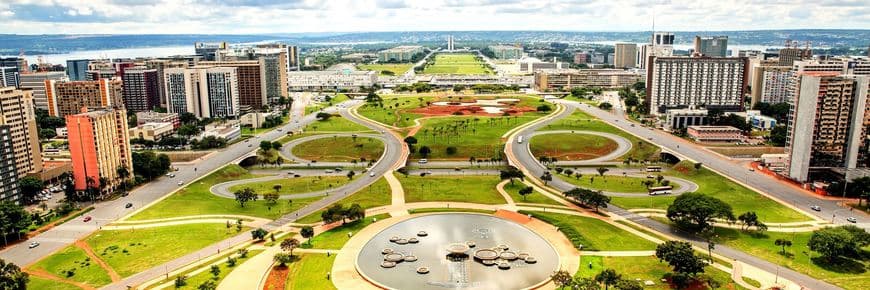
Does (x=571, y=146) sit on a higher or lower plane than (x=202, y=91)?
lower

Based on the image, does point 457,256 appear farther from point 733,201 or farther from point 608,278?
point 733,201

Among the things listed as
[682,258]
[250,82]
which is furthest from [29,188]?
[250,82]

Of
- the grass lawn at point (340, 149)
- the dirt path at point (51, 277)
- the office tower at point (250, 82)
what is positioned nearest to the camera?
the dirt path at point (51, 277)

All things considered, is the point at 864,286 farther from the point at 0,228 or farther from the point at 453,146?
the point at 0,228

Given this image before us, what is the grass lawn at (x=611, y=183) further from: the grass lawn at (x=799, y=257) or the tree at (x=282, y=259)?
the tree at (x=282, y=259)

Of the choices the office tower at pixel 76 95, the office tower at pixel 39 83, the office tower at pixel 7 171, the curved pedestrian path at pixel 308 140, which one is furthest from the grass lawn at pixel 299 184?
the office tower at pixel 39 83

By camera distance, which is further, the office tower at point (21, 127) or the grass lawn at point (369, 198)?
the office tower at point (21, 127)

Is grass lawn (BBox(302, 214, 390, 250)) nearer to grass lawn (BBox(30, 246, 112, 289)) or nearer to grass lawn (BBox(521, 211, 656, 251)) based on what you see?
grass lawn (BBox(30, 246, 112, 289))

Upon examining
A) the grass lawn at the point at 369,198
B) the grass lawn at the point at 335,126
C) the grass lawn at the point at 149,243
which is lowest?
the grass lawn at the point at 149,243
